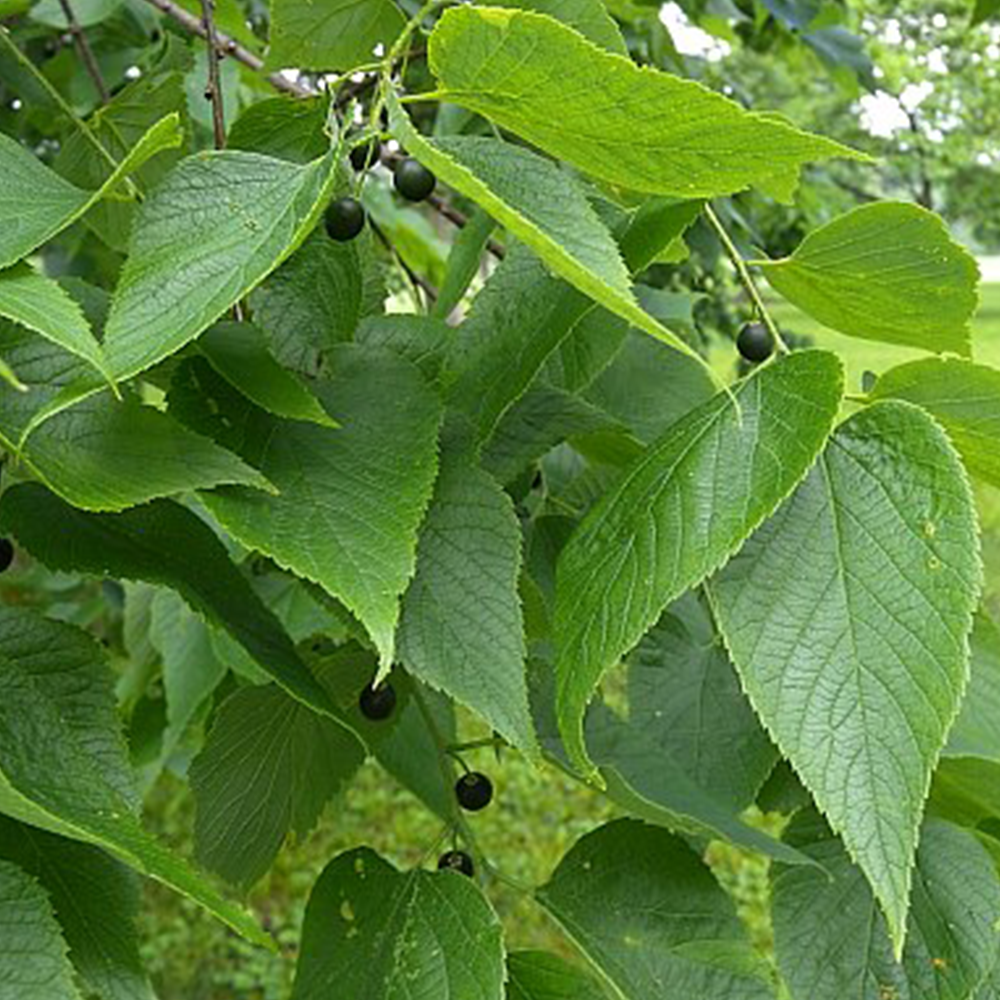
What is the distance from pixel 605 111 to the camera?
627mm

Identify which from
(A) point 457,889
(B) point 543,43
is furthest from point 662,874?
(B) point 543,43

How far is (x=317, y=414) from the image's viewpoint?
694mm

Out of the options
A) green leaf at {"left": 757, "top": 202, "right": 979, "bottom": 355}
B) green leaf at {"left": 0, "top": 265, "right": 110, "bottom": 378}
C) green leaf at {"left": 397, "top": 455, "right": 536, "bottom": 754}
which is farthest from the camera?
green leaf at {"left": 757, "top": 202, "right": 979, "bottom": 355}

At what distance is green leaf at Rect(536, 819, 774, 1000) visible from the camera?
0.83 metres

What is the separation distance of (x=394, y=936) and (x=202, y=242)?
1.16 ft

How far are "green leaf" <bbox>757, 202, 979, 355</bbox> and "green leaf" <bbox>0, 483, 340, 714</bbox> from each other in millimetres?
300

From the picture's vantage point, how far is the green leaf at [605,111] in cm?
62

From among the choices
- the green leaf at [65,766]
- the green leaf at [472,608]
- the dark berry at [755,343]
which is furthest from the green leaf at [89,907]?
the dark berry at [755,343]

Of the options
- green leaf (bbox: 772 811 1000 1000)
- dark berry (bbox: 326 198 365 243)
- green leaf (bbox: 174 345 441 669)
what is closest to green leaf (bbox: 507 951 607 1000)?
green leaf (bbox: 772 811 1000 1000)

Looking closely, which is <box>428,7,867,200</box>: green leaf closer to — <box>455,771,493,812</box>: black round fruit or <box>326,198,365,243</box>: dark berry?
<box>326,198,365,243</box>: dark berry

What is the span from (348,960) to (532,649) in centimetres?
25

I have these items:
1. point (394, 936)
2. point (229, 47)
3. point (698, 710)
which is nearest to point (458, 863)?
point (394, 936)

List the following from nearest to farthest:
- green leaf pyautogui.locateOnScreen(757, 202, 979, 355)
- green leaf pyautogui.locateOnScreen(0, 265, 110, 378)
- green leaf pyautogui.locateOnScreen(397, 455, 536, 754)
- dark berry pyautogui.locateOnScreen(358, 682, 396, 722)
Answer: green leaf pyautogui.locateOnScreen(0, 265, 110, 378) < green leaf pyautogui.locateOnScreen(397, 455, 536, 754) < green leaf pyautogui.locateOnScreen(757, 202, 979, 355) < dark berry pyautogui.locateOnScreen(358, 682, 396, 722)

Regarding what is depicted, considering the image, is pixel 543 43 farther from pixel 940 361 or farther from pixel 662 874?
pixel 662 874
